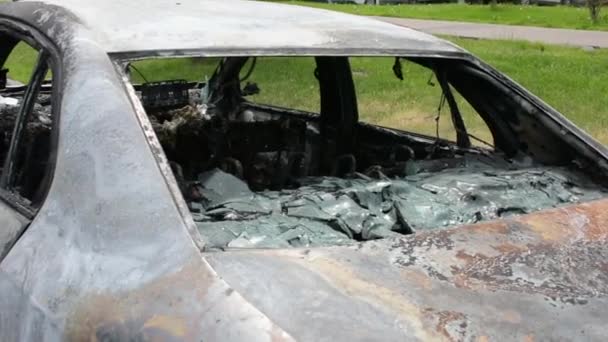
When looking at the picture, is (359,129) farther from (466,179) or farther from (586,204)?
(586,204)

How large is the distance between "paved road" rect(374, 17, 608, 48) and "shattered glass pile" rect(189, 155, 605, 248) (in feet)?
37.2

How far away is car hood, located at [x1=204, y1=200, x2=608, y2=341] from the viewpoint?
1.65 metres

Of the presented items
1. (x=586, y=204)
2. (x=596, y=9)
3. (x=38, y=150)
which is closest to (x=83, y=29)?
(x=38, y=150)

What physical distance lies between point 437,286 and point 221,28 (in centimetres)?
127

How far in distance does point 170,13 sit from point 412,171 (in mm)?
1082

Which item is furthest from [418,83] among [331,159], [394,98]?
[331,159]

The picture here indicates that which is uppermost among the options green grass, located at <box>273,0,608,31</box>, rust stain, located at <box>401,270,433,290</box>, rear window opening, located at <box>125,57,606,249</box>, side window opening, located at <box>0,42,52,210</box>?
side window opening, located at <box>0,42,52,210</box>

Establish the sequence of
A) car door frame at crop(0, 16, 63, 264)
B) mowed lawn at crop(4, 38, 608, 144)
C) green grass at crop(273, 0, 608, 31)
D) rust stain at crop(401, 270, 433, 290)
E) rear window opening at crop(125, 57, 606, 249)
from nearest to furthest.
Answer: rust stain at crop(401, 270, 433, 290), car door frame at crop(0, 16, 63, 264), rear window opening at crop(125, 57, 606, 249), mowed lawn at crop(4, 38, 608, 144), green grass at crop(273, 0, 608, 31)

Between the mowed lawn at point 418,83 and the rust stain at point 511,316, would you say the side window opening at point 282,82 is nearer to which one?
the mowed lawn at point 418,83

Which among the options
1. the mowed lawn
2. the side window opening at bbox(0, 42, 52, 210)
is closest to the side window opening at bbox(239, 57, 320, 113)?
the mowed lawn

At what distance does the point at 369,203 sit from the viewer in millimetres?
2504

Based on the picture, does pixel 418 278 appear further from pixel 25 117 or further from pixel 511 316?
pixel 25 117

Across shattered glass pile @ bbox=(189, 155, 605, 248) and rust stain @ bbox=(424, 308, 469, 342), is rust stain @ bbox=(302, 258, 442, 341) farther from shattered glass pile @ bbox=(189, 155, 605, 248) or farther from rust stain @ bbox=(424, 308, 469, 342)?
shattered glass pile @ bbox=(189, 155, 605, 248)

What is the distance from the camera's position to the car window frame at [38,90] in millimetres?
2199
